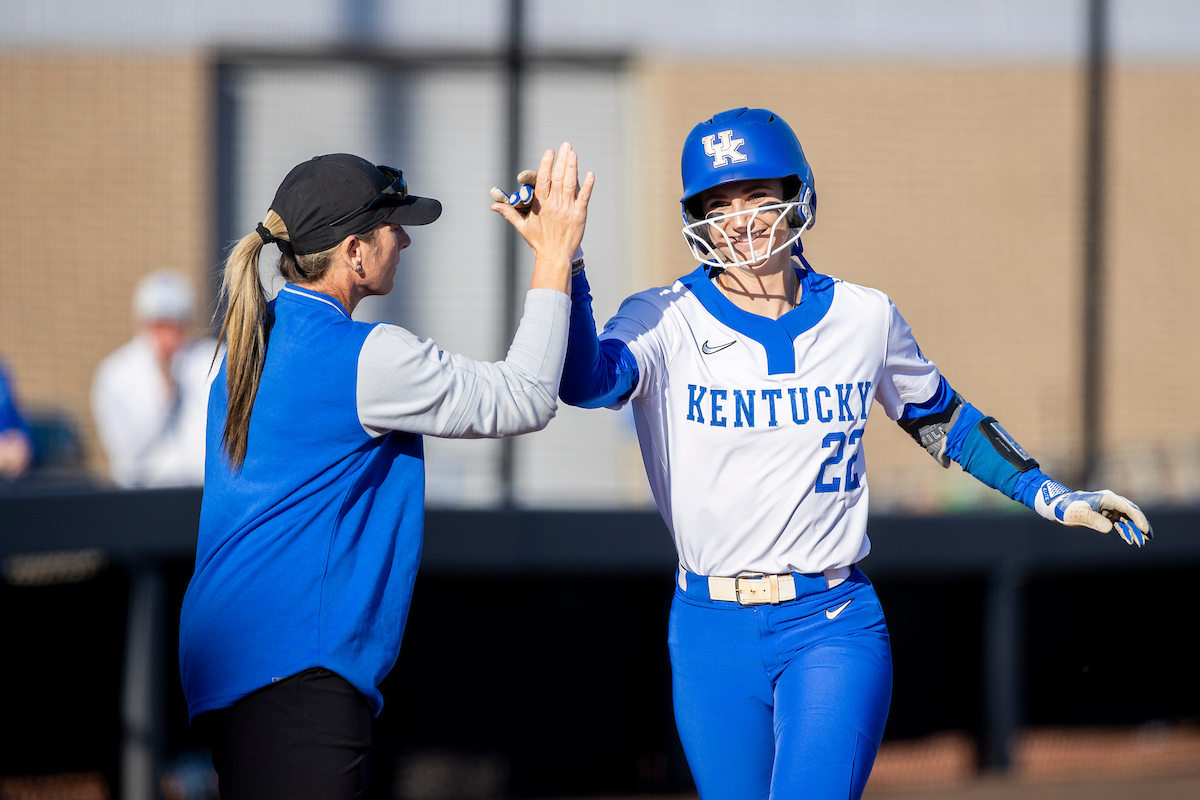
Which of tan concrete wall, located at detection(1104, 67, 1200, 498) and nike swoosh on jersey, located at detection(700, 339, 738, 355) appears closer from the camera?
nike swoosh on jersey, located at detection(700, 339, 738, 355)

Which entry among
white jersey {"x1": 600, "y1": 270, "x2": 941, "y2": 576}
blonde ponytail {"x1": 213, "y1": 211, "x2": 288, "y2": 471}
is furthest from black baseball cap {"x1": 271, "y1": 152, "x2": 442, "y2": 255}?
white jersey {"x1": 600, "y1": 270, "x2": 941, "y2": 576}

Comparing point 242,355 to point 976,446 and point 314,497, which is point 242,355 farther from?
point 976,446

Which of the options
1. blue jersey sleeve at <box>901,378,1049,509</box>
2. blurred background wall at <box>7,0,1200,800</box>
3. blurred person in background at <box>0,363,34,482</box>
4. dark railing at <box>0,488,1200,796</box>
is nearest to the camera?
blue jersey sleeve at <box>901,378,1049,509</box>

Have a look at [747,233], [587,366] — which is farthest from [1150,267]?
[587,366]

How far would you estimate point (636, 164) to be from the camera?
5.75 meters

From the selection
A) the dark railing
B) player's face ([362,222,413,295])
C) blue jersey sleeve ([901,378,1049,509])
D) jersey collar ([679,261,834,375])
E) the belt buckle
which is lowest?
the dark railing

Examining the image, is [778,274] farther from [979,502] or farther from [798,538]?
[979,502]

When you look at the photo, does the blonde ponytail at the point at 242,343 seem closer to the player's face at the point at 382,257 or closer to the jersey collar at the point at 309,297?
the jersey collar at the point at 309,297

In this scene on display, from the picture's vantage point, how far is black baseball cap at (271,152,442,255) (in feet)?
7.41

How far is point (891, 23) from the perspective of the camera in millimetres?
5695

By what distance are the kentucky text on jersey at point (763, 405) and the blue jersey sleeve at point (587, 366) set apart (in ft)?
0.64

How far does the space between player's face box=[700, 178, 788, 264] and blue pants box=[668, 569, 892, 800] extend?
763 mm

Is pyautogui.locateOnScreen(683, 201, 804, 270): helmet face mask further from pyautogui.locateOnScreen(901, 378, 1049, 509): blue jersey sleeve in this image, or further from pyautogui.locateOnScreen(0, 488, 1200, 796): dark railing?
pyautogui.locateOnScreen(0, 488, 1200, 796): dark railing

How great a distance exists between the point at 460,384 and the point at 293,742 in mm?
722
